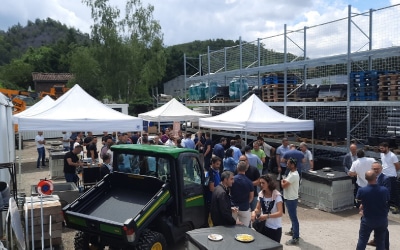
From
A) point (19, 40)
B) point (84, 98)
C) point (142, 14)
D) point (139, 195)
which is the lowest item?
point (139, 195)

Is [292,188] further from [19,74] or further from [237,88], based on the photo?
[19,74]

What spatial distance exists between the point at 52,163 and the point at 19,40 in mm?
183662

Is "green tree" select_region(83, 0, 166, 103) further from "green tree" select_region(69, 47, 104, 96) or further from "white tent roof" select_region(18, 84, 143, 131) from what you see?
"white tent roof" select_region(18, 84, 143, 131)

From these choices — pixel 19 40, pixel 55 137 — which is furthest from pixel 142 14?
pixel 19 40

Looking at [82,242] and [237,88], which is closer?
[82,242]

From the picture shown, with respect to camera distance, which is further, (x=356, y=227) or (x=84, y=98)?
(x=84, y=98)

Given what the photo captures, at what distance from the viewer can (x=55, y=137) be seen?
28000 millimetres

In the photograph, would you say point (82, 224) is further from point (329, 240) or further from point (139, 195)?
point (329, 240)

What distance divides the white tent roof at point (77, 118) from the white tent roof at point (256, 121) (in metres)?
3.11

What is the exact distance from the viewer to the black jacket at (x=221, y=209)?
5344 mm

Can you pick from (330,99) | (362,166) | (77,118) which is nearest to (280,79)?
(330,99)

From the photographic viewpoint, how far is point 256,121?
11297 millimetres

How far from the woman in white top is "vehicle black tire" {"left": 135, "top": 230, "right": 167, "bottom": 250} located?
5.16 feet

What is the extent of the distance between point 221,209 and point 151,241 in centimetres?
121
